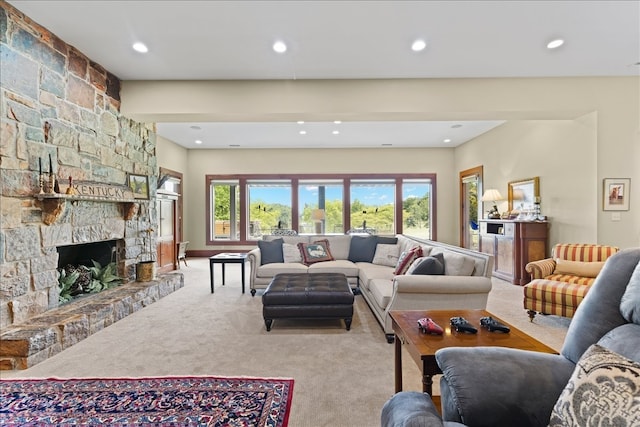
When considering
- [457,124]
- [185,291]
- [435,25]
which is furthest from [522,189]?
[185,291]

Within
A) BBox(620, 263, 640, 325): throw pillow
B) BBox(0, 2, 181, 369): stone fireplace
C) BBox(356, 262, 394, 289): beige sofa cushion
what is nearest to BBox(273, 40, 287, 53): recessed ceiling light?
BBox(0, 2, 181, 369): stone fireplace

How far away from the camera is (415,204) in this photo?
8.48 m

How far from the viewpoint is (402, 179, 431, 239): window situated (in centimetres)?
845

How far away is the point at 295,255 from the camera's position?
16.2 ft

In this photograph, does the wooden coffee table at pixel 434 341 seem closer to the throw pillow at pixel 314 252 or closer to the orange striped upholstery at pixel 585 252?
the orange striped upholstery at pixel 585 252

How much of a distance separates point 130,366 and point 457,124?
20.5ft

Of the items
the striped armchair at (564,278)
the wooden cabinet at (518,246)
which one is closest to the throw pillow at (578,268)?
the striped armchair at (564,278)

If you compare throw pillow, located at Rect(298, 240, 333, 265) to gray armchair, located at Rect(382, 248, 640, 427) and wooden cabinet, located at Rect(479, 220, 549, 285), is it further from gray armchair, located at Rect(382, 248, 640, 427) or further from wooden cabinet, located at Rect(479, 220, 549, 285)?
gray armchair, located at Rect(382, 248, 640, 427)

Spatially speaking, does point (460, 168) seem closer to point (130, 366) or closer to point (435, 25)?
point (435, 25)

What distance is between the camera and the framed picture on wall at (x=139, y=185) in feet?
14.8

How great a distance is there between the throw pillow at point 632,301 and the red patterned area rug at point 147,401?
1.72 metres

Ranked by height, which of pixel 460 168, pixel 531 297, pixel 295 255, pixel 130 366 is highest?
pixel 460 168

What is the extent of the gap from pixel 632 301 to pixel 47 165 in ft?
14.7

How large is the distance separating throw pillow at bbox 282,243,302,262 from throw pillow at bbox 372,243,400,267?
1199 millimetres
